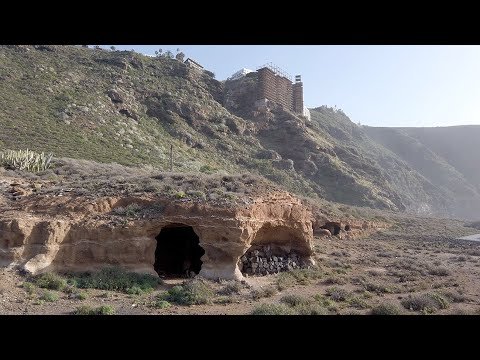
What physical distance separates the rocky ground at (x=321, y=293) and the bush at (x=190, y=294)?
2.0 inches

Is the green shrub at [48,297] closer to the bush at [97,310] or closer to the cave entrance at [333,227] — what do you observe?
the bush at [97,310]

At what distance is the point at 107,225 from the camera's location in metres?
13.2

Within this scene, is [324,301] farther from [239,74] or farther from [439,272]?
[239,74]

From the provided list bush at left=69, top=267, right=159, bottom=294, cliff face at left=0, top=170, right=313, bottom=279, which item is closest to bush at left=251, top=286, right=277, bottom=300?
cliff face at left=0, top=170, right=313, bottom=279

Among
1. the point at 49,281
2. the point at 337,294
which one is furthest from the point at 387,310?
the point at 49,281

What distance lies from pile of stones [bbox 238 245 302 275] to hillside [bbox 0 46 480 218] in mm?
15814

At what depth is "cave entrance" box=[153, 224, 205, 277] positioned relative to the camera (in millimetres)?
16062

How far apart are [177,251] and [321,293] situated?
6.53 m

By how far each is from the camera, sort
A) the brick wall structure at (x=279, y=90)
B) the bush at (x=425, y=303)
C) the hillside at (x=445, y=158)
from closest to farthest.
Result: the bush at (x=425, y=303)
the brick wall structure at (x=279, y=90)
the hillside at (x=445, y=158)

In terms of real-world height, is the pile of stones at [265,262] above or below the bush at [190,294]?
above

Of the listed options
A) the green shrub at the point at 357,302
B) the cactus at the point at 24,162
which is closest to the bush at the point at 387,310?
the green shrub at the point at 357,302

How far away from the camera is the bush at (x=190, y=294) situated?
37.9ft
